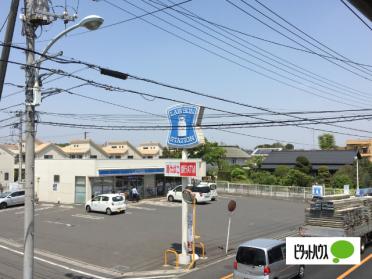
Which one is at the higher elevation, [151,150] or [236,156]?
[151,150]

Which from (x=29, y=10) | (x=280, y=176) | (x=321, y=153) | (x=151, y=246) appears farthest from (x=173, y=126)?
(x=321, y=153)

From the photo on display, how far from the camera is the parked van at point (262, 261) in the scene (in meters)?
15.7

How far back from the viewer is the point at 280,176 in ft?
182

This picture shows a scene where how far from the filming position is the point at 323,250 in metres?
7.98

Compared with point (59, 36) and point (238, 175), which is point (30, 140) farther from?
point (238, 175)

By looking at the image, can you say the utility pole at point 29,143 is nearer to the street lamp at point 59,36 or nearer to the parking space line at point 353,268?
the street lamp at point 59,36

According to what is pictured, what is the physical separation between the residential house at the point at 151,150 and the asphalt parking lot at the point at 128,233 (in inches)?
2295

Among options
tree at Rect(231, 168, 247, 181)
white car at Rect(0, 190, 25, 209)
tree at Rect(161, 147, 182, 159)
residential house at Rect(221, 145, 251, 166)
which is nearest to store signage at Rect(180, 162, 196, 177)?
white car at Rect(0, 190, 25, 209)

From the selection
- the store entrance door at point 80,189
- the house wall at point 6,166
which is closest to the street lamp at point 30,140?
→ the store entrance door at point 80,189

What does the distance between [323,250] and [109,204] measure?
29.4 meters

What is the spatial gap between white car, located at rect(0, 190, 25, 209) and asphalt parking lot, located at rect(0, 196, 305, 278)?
146cm

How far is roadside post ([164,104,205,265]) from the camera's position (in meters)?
21.6

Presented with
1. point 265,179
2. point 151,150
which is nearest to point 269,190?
point 265,179

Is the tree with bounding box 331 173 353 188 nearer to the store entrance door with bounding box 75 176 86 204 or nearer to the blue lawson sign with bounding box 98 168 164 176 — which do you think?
the blue lawson sign with bounding box 98 168 164 176
